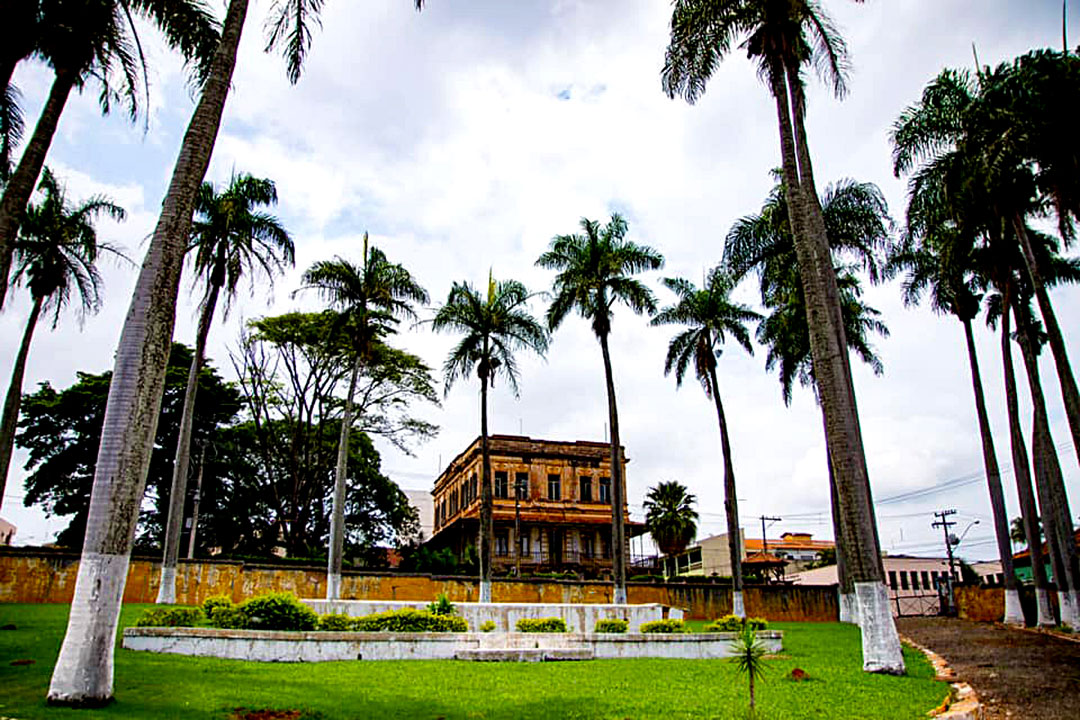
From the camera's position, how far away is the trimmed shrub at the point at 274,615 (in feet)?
42.1

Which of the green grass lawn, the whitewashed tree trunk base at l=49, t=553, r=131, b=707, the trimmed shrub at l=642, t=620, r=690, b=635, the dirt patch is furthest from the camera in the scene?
the trimmed shrub at l=642, t=620, r=690, b=635

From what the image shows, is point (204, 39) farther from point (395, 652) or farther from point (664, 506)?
point (664, 506)

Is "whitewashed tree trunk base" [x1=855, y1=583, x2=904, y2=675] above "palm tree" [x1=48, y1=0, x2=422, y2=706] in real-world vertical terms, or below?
below

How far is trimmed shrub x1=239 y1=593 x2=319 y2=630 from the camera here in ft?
42.1

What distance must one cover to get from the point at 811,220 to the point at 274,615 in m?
12.5

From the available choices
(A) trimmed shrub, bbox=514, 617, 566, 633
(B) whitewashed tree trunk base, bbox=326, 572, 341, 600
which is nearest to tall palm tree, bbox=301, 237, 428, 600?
(B) whitewashed tree trunk base, bbox=326, 572, 341, 600

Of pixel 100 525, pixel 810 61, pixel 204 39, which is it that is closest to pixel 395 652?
pixel 100 525

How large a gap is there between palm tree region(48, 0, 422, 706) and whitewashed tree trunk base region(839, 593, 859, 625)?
24.5m

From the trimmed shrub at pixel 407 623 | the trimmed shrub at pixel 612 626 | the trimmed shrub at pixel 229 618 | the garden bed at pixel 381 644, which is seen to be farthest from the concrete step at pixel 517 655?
the trimmed shrub at pixel 229 618

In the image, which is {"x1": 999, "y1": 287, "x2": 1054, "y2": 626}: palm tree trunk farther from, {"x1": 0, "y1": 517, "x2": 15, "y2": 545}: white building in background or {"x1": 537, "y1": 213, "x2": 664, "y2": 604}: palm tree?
{"x1": 0, "y1": 517, "x2": 15, "y2": 545}: white building in background

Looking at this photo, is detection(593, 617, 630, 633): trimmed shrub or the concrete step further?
detection(593, 617, 630, 633): trimmed shrub

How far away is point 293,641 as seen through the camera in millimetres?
11820

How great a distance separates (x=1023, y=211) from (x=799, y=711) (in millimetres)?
18340

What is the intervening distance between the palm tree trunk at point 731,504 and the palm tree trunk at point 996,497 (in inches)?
339
